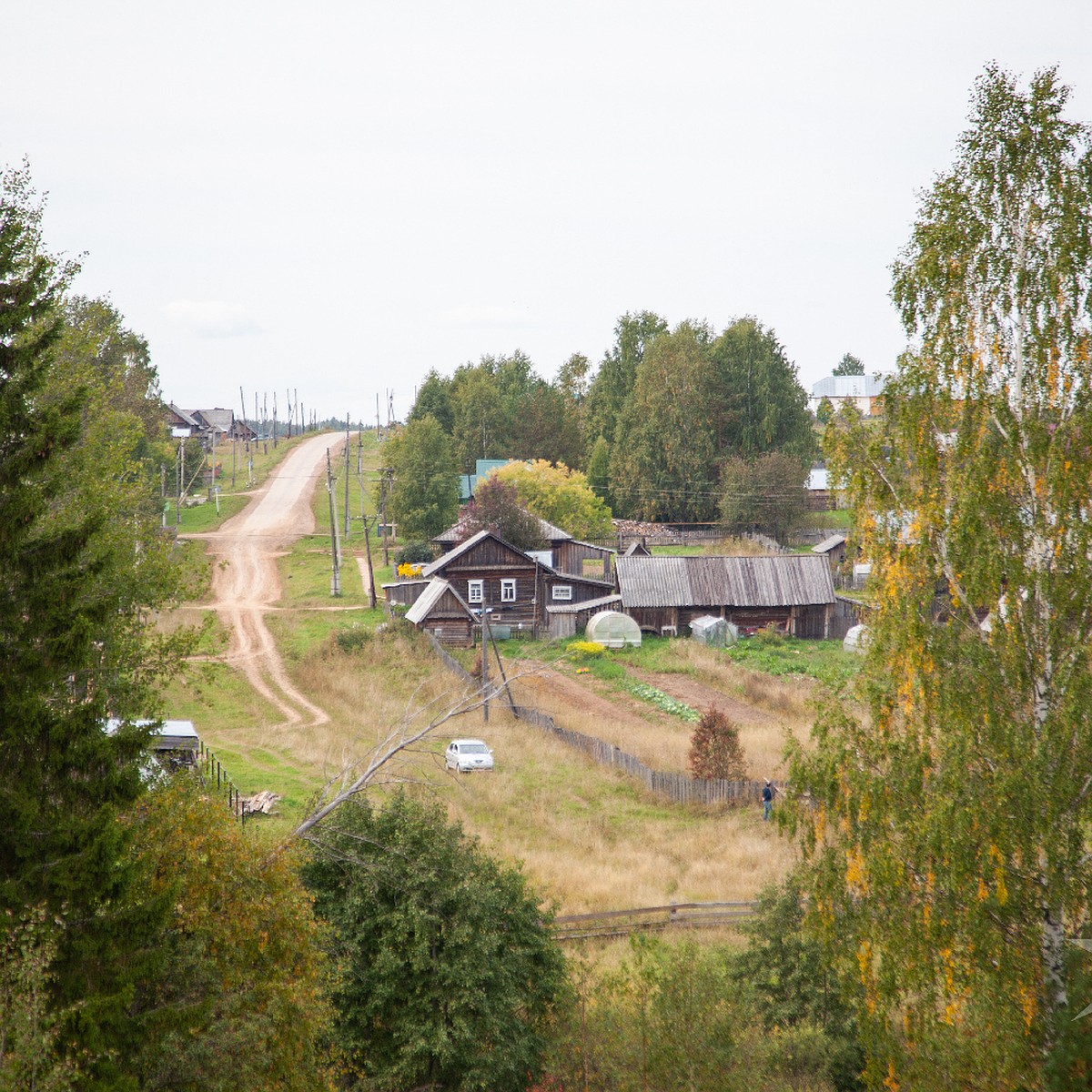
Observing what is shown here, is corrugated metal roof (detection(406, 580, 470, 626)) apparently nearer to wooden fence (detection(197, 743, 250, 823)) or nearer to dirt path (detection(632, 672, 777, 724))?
dirt path (detection(632, 672, 777, 724))

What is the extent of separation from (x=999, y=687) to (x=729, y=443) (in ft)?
237

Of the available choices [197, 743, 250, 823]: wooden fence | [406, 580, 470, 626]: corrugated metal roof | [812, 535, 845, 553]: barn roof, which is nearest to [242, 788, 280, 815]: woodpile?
[197, 743, 250, 823]: wooden fence

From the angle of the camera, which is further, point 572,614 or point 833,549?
point 833,549

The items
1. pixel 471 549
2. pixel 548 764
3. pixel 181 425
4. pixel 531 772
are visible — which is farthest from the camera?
pixel 181 425

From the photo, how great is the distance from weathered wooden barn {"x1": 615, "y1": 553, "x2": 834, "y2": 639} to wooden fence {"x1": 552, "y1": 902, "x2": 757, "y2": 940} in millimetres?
29879

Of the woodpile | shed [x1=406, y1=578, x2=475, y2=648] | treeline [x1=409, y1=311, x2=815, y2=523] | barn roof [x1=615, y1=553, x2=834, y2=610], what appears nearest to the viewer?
the woodpile

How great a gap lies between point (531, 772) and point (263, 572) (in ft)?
109

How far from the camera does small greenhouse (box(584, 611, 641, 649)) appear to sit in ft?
158

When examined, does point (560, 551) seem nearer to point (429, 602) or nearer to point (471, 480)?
point (429, 602)

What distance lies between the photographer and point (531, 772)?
1186 inches

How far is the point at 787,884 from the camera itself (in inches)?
649

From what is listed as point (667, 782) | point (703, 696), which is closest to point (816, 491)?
point (703, 696)

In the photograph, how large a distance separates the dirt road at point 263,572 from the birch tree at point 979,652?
65.7 feet

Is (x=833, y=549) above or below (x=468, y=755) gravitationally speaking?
above
